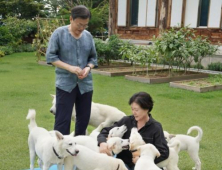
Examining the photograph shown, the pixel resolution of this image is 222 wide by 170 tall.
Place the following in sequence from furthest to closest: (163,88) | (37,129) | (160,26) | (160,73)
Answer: (160,26) → (160,73) → (163,88) → (37,129)

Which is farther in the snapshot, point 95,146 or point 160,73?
point 160,73

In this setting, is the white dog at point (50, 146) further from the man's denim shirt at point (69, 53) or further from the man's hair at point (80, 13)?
the man's hair at point (80, 13)

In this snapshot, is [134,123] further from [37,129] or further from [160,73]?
[160,73]

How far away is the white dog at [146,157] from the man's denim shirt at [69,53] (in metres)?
1.08

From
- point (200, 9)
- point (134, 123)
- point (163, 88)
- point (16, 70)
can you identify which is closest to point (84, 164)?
point (134, 123)

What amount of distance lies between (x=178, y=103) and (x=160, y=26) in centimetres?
753

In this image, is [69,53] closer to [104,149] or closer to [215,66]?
[104,149]

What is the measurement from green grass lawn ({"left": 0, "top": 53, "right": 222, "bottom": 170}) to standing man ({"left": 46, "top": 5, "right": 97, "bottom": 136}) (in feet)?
3.32

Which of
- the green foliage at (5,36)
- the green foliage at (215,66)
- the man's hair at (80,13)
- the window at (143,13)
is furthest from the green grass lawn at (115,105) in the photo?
the green foliage at (5,36)

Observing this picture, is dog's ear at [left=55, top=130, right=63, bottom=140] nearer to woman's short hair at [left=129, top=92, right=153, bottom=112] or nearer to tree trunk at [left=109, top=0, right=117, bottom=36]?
woman's short hair at [left=129, top=92, right=153, bottom=112]

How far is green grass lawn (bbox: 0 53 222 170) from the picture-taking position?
13.0ft

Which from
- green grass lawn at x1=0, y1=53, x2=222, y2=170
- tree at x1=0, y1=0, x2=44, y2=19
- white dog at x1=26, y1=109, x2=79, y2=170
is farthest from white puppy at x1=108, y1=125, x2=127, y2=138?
tree at x1=0, y1=0, x2=44, y2=19

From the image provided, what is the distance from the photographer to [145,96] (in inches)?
100

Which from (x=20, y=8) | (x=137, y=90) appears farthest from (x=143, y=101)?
(x=20, y=8)
